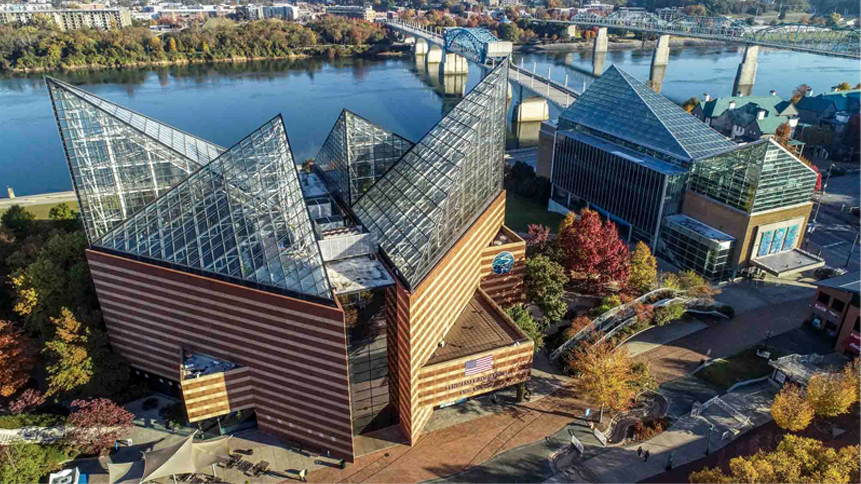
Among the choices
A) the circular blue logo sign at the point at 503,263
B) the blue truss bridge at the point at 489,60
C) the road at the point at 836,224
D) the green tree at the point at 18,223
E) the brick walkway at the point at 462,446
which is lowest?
the brick walkway at the point at 462,446

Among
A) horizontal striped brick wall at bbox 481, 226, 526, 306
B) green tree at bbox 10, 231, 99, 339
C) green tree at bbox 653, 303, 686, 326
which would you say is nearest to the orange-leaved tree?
green tree at bbox 653, 303, 686, 326

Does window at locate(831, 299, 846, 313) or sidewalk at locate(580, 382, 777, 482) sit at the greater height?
window at locate(831, 299, 846, 313)

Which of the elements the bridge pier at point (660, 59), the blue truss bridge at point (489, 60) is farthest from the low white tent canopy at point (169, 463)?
the bridge pier at point (660, 59)

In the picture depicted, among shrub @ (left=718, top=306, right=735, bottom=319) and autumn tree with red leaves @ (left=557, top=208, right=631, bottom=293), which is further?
shrub @ (left=718, top=306, right=735, bottom=319)

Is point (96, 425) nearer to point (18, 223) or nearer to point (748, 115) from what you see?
point (18, 223)

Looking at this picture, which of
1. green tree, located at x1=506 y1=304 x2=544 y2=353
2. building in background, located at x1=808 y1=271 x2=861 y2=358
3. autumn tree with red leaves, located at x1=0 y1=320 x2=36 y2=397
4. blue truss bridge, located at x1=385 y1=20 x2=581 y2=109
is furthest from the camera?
blue truss bridge, located at x1=385 y1=20 x2=581 y2=109

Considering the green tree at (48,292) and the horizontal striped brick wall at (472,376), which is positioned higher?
the green tree at (48,292)

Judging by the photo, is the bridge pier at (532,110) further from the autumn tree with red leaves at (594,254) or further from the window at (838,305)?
the window at (838,305)

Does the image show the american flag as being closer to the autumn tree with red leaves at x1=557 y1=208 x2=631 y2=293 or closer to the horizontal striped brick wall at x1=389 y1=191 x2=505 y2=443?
the horizontal striped brick wall at x1=389 y1=191 x2=505 y2=443
